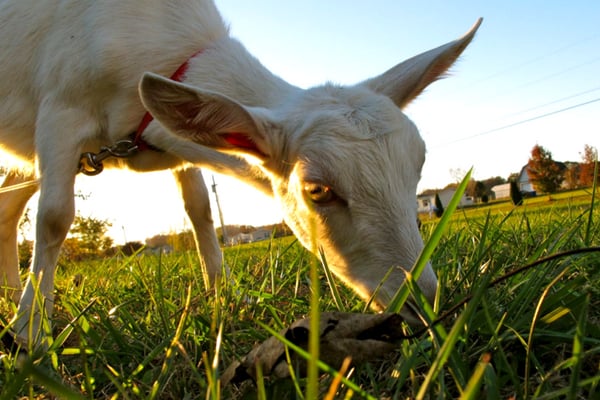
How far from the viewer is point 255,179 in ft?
9.35

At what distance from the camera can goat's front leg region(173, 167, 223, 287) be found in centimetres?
379

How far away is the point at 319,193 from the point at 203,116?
1.95 ft

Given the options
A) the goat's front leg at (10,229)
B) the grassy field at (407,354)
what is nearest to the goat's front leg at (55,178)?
the grassy field at (407,354)

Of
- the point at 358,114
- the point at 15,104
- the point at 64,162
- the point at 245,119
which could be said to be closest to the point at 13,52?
the point at 15,104

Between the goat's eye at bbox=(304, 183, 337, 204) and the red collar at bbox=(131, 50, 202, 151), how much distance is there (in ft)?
4.43

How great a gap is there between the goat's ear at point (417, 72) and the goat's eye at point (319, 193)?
842 millimetres

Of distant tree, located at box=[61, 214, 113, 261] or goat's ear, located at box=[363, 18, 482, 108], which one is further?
distant tree, located at box=[61, 214, 113, 261]

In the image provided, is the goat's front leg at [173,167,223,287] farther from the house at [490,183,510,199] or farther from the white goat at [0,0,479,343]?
the house at [490,183,510,199]

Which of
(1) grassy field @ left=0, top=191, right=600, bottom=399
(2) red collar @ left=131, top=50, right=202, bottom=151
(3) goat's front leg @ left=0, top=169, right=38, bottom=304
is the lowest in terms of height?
(1) grassy field @ left=0, top=191, right=600, bottom=399

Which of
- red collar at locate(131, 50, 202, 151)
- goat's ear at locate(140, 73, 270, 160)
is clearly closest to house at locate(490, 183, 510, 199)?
red collar at locate(131, 50, 202, 151)

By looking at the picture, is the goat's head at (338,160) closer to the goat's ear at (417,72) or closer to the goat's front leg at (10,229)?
the goat's ear at (417,72)

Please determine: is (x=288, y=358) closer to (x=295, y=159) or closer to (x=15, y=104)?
(x=295, y=159)

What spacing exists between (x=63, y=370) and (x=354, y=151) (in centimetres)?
135

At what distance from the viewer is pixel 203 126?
2166mm
